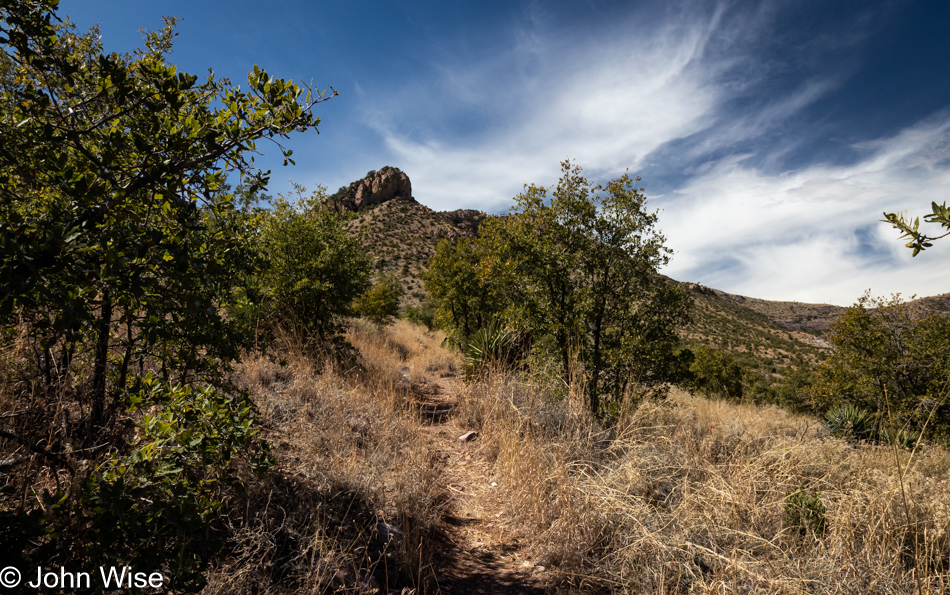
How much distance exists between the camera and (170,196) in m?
1.65

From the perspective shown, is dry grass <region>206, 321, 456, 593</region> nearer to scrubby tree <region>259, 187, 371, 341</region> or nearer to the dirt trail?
the dirt trail

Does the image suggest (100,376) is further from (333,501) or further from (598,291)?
(598,291)

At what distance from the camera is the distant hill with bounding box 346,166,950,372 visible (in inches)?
1599

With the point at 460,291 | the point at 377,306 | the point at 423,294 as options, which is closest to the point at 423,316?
the point at 377,306

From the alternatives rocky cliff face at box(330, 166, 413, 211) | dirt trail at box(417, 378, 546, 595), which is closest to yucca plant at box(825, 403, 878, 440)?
dirt trail at box(417, 378, 546, 595)

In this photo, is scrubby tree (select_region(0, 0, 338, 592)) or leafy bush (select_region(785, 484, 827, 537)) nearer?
scrubby tree (select_region(0, 0, 338, 592))

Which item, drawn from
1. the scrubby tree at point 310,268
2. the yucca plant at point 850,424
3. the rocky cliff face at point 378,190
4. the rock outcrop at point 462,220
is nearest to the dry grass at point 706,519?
A: the yucca plant at point 850,424

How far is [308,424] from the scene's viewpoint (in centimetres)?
441

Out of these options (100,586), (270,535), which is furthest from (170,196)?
(270,535)

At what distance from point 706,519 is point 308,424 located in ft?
12.9

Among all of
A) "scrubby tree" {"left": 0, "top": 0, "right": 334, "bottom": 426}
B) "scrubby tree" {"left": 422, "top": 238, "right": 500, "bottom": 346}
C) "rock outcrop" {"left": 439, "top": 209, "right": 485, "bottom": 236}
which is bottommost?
"scrubby tree" {"left": 0, "top": 0, "right": 334, "bottom": 426}

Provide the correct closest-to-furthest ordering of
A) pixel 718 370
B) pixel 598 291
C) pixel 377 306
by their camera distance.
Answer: pixel 598 291
pixel 377 306
pixel 718 370

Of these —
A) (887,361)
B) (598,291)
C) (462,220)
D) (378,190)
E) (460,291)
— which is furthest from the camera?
(462,220)

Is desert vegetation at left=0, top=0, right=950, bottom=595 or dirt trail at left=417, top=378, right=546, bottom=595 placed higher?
desert vegetation at left=0, top=0, right=950, bottom=595
